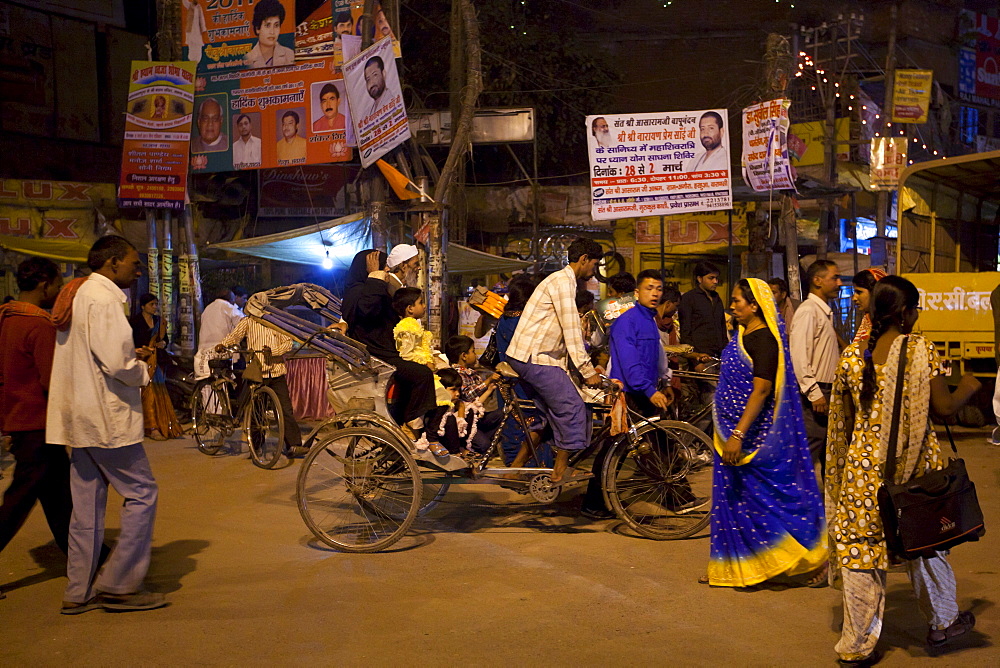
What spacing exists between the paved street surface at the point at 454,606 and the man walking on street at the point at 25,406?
0.52 m

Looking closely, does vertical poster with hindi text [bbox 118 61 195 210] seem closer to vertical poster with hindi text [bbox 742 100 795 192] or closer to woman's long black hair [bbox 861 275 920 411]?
vertical poster with hindi text [bbox 742 100 795 192]

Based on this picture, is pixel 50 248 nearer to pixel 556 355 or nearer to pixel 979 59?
pixel 556 355

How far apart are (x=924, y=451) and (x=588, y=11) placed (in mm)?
22470

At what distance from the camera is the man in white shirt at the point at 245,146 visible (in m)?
16.0

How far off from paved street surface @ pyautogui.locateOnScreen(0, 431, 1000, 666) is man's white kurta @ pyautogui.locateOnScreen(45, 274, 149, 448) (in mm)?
961

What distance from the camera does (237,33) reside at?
1592 centimetres

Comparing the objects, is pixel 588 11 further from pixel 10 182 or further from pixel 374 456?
pixel 374 456

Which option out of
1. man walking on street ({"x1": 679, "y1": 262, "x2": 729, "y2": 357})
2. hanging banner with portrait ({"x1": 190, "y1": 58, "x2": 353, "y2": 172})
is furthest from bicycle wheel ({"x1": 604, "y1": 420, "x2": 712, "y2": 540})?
hanging banner with portrait ({"x1": 190, "y1": 58, "x2": 353, "y2": 172})

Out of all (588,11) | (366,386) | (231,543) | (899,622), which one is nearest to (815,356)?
(899,622)

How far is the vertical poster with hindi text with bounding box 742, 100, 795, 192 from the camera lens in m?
14.5

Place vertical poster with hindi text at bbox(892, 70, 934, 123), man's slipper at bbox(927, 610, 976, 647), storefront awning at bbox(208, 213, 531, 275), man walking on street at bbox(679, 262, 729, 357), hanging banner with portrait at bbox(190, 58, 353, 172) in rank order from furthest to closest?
vertical poster with hindi text at bbox(892, 70, 934, 123) < hanging banner with portrait at bbox(190, 58, 353, 172) < storefront awning at bbox(208, 213, 531, 275) < man walking on street at bbox(679, 262, 729, 357) < man's slipper at bbox(927, 610, 976, 647)

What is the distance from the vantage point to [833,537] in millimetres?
3963

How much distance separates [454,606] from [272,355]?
5070mm

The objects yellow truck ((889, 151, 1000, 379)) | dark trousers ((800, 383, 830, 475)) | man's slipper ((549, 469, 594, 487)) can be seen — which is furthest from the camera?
yellow truck ((889, 151, 1000, 379))
